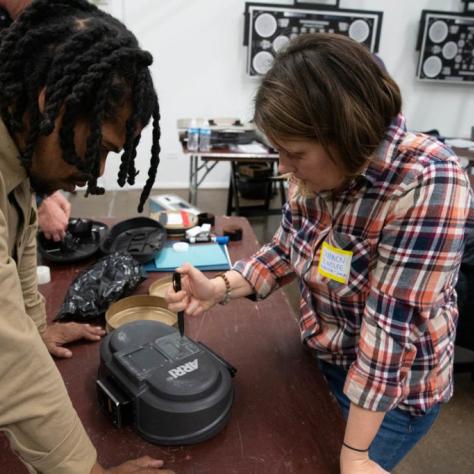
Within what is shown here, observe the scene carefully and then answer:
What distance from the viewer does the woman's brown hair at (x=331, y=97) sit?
71cm

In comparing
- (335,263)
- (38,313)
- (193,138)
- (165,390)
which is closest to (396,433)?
(335,263)

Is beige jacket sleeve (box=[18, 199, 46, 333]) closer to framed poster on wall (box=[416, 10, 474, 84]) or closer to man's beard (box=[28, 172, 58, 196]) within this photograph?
man's beard (box=[28, 172, 58, 196])

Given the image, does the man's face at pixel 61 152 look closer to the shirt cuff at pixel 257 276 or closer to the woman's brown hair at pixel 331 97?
the woman's brown hair at pixel 331 97

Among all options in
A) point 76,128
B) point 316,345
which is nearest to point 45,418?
point 76,128

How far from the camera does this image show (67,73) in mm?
656

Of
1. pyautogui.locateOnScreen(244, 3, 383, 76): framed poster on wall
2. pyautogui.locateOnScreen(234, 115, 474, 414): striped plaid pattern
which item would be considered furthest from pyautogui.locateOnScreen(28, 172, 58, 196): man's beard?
pyautogui.locateOnScreen(244, 3, 383, 76): framed poster on wall

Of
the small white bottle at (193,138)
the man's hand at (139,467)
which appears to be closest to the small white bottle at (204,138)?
the small white bottle at (193,138)

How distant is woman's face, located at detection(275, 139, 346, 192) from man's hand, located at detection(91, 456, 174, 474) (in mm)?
544

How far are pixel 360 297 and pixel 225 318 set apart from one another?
381 millimetres

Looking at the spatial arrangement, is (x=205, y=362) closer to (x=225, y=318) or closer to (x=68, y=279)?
(x=225, y=318)

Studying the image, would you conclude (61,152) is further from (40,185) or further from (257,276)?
(257,276)

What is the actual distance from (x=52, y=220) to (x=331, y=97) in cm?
101

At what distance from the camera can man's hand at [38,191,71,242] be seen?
1.39 m

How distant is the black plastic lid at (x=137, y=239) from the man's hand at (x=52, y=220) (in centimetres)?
13
